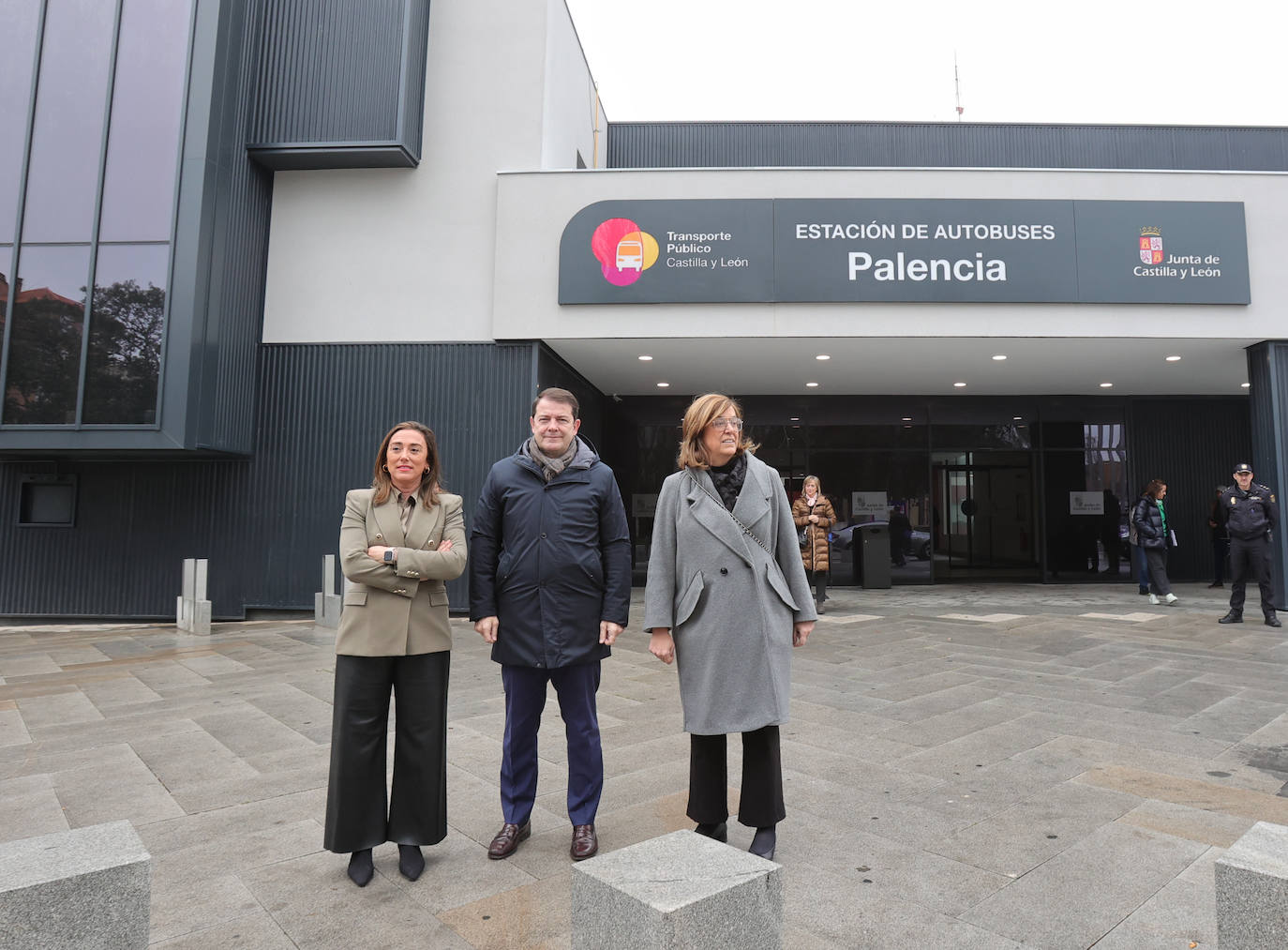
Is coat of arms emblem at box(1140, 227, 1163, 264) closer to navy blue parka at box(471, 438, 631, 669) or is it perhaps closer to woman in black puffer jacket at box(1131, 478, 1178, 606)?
woman in black puffer jacket at box(1131, 478, 1178, 606)

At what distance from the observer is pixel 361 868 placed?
103 inches

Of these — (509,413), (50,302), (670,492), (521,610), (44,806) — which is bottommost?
(44,806)

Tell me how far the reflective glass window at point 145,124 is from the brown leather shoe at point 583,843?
9003 mm

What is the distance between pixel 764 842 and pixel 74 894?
2083mm

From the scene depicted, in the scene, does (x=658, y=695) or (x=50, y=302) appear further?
(x=50, y=302)

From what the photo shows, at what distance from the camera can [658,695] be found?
5.45 m

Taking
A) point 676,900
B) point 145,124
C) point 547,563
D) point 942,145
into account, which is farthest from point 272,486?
point 942,145

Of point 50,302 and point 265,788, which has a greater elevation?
point 50,302

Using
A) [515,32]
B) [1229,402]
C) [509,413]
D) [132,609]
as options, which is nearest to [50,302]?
[132,609]

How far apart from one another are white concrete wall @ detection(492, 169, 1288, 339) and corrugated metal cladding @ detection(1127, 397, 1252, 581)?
A: 466 cm

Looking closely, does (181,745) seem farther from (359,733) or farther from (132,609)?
(132,609)

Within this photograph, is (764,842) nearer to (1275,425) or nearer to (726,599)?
(726,599)

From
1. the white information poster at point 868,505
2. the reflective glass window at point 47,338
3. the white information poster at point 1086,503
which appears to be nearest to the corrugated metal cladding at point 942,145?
the white information poster at point 1086,503

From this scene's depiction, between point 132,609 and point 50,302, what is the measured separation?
4029 mm
